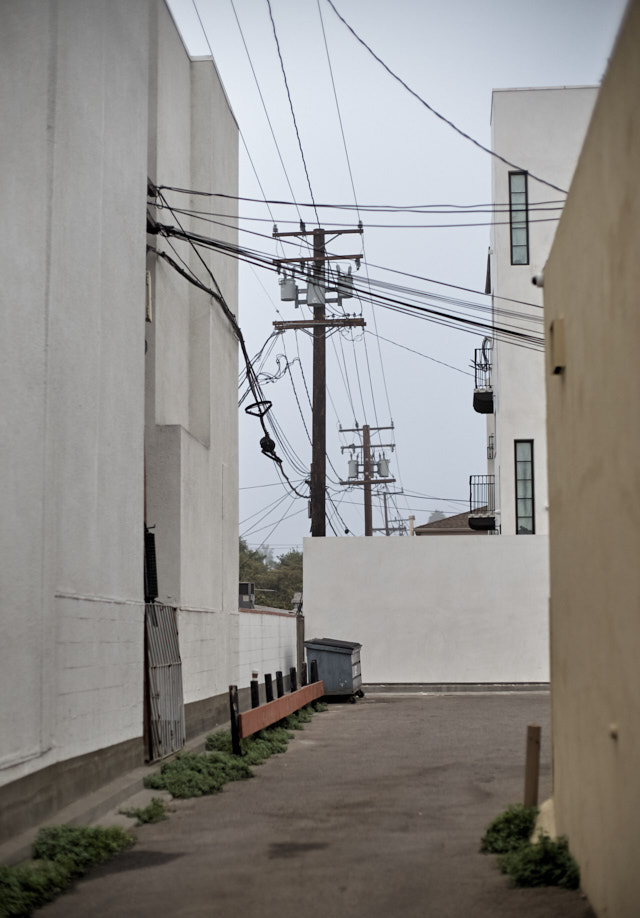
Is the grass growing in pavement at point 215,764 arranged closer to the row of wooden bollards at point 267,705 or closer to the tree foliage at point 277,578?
the row of wooden bollards at point 267,705

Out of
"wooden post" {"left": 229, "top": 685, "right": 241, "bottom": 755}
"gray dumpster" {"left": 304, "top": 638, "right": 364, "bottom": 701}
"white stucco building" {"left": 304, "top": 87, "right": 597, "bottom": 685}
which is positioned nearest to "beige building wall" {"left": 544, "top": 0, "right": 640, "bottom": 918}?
"wooden post" {"left": 229, "top": 685, "right": 241, "bottom": 755}

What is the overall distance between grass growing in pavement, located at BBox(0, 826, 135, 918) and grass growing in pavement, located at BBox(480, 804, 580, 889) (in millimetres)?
2970

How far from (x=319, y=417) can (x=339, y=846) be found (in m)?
20.0

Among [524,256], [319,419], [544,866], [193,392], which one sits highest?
[524,256]

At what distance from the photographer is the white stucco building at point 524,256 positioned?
31.0 meters

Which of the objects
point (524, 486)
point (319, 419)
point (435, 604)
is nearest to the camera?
point (319, 419)

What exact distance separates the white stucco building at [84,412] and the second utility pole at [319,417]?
1057cm

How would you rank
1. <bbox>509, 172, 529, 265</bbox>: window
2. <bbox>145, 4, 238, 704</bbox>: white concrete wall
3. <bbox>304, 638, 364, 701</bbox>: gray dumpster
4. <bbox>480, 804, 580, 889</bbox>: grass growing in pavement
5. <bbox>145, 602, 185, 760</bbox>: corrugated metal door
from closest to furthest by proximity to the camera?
<bbox>480, 804, 580, 889</bbox>: grass growing in pavement, <bbox>145, 602, 185, 760</bbox>: corrugated metal door, <bbox>145, 4, 238, 704</bbox>: white concrete wall, <bbox>304, 638, 364, 701</bbox>: gray dumpster, <bbox>509, 172, 529, 265</bbox>: window

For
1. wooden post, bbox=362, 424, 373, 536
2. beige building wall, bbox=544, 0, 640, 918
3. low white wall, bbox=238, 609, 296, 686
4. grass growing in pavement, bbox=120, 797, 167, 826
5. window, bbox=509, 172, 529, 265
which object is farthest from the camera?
wooden post, bbox=362, 424, 373, 536

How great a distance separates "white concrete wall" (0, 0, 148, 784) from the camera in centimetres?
927

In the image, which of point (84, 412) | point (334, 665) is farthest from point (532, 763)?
point (334, 665)

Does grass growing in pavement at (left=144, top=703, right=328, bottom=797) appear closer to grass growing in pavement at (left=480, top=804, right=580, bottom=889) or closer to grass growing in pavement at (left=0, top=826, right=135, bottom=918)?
grass growing in pavement at (left=0, top=826, right=135, bottom=918)

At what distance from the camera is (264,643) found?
23828 millimetres

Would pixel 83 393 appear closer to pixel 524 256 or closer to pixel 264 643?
pixel 264 643
